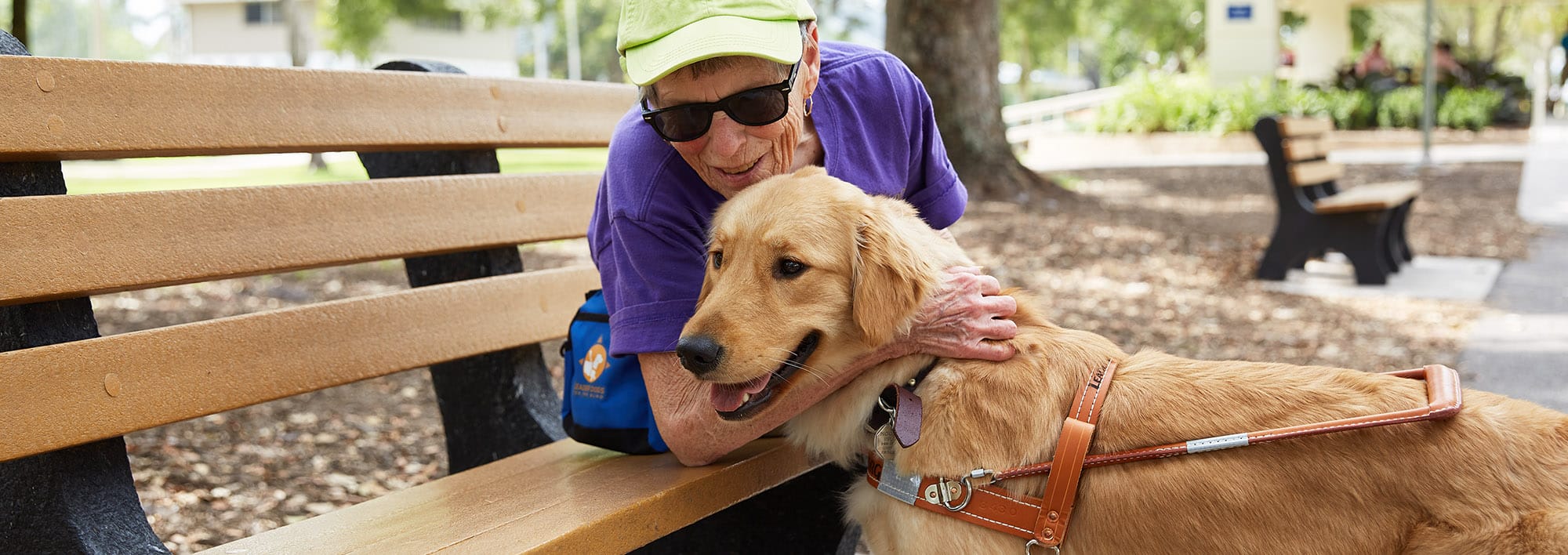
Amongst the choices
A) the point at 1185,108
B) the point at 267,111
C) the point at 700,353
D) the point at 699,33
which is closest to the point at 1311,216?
the point at 699,33

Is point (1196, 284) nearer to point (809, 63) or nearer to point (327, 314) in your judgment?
point (809, 63)

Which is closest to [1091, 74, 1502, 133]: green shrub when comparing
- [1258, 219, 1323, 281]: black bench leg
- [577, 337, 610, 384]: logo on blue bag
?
[1258, 219, 1323, 281]: black bench leg

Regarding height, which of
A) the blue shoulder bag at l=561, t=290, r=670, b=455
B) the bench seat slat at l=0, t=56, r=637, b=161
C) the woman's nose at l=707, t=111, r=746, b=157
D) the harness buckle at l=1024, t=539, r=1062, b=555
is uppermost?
the bench seat slat at l=0, t=56, r=637, b=161

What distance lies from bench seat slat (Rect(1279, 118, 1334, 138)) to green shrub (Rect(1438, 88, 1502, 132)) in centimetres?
1727

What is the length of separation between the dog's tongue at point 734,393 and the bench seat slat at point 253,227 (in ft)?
3.45

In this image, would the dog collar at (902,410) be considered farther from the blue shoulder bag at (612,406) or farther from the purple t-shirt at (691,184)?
the blue shoulder bag at (612,406)

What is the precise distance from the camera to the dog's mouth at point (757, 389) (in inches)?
95.5

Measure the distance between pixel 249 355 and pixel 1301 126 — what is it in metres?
8.29

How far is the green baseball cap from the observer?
241cm

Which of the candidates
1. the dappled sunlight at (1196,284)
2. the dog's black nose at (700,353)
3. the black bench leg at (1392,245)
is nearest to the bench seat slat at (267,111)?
the dog's black nose at (700,353)

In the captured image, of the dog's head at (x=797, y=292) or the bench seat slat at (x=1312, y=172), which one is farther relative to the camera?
the bench seat slat at (x=1312, y=172)

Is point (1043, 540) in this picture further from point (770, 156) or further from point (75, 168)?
point (75, 168)

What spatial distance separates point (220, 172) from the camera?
25.1m

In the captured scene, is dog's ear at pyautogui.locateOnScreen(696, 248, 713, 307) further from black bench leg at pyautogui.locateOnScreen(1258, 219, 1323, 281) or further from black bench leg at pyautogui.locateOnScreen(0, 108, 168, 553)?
black bench leg at pyautogui.locateOnScreen(1258, 219, 1323, 281)
